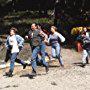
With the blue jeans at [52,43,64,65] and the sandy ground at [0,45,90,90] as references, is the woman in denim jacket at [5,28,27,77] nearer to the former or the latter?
the sandy ground at [0,45,90,90]

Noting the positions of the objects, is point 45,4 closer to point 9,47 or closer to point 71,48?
point 71,48

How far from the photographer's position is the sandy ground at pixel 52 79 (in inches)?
563

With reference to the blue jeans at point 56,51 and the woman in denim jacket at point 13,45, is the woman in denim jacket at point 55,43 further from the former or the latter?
the woman in denim jacket at point 13,45

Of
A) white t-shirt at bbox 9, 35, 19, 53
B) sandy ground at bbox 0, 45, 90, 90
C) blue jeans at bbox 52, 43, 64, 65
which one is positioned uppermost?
white t-shirt at bbox 9, 35, 19, 53

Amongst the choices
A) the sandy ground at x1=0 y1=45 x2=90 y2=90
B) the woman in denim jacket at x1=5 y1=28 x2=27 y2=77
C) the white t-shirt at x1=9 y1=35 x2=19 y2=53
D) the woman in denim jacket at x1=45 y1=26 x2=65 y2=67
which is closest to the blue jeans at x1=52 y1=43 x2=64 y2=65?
the woman in denim jacket at x1=45 y1=26 x2=65 y2=67

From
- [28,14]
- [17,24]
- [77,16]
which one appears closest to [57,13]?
[77,16]

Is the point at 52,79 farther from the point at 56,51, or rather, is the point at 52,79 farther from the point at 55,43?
the point at 55,43

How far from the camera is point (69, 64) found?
62.6 feet

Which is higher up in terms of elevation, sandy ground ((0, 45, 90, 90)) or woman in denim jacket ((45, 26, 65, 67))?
woman in denim jacket ((45, 26, 65, 67))

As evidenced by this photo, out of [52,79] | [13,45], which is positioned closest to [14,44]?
[13,45]

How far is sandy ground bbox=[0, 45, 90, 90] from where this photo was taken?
14.3 metres

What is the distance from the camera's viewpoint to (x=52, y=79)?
1551cm

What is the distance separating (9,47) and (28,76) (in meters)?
1.33

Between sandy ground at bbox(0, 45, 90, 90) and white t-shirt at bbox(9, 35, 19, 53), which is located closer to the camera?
sandy ground at bbox(0, 45, 90, 90)
